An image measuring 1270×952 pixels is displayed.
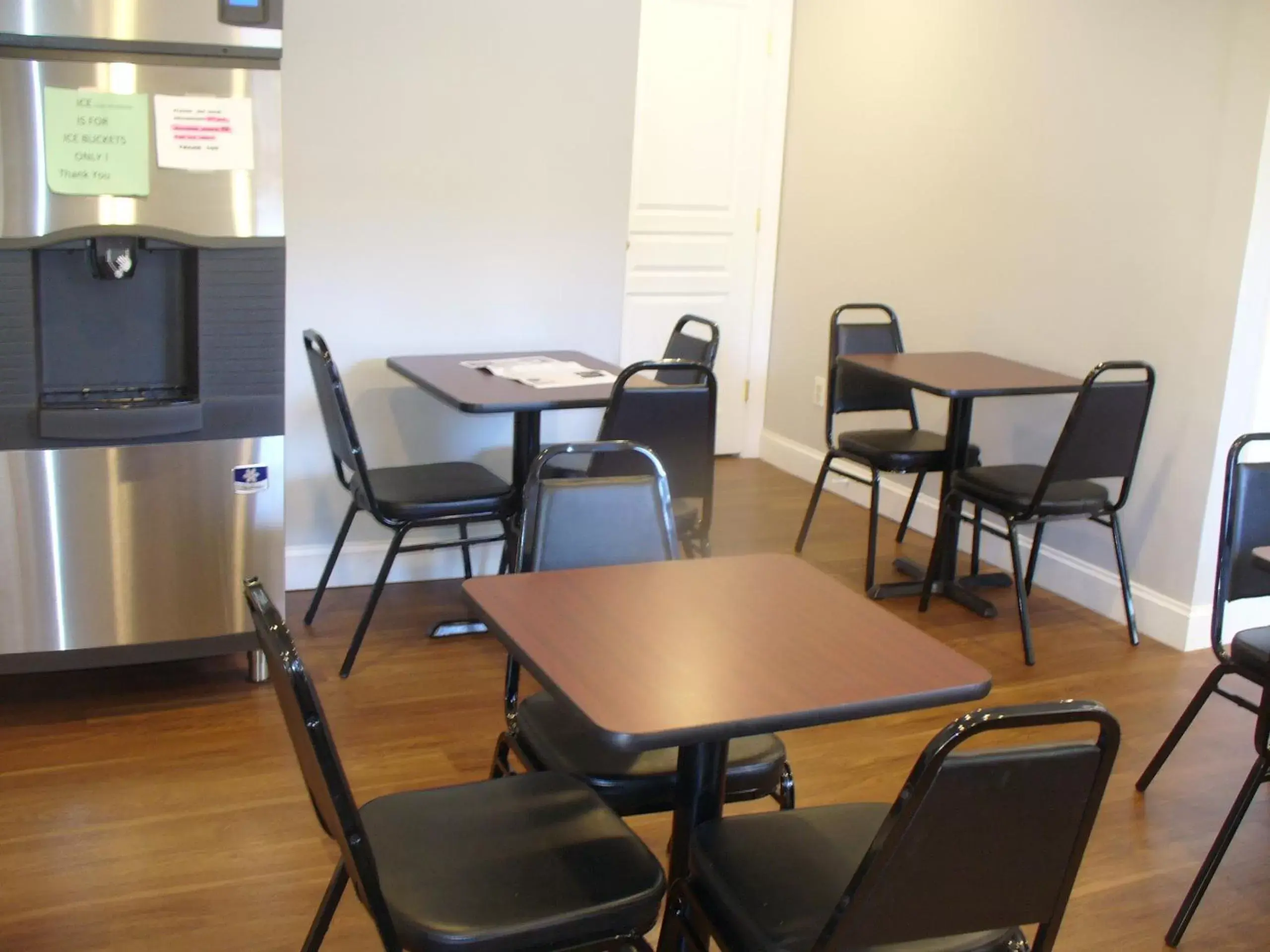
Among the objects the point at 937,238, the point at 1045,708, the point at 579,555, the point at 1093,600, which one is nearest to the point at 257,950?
the point at 579,555

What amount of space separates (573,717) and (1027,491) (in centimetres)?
221

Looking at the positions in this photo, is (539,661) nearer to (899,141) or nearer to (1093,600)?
(1093,600)

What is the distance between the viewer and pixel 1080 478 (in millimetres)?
3797

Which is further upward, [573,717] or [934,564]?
[573,717]

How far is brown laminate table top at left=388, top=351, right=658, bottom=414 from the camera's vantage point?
132 inches

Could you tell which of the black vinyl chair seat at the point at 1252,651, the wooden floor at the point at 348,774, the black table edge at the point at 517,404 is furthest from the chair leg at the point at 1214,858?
the black table edge at the point at 517,404

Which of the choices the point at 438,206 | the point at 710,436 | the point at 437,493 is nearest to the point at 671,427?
the point at 710,436

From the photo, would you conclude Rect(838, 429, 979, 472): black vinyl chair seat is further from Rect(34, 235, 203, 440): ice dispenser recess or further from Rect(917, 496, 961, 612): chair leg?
Rect(34, 235, 203, 440): ice dispenser recess

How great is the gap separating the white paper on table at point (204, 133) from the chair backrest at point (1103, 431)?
230 centimetres

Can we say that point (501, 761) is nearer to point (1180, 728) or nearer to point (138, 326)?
point (138, 326)

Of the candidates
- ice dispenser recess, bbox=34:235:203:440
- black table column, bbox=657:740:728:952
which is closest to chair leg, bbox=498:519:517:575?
ice dispenser recess, bbox=34:235:203:440

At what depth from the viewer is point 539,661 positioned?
5.71ft

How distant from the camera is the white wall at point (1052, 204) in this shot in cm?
386

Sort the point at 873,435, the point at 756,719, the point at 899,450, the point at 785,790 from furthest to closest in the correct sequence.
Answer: the point at 873,435
the point at 899,450
the point at 785,790
the point at 756,719
